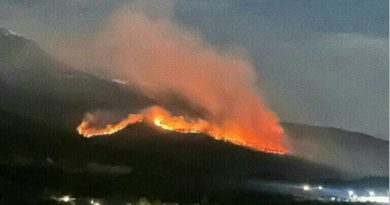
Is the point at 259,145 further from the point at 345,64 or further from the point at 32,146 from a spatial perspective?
the point at 32,146

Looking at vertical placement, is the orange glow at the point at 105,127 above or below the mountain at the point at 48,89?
below

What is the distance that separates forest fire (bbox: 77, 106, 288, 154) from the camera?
9.73ft

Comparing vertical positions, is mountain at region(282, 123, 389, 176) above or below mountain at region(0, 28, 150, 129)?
below

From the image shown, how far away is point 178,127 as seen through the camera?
9.95ft

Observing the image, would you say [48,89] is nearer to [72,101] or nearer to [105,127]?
[72,101]

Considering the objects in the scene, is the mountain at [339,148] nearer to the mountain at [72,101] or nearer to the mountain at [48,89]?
the mountain at [72,101]

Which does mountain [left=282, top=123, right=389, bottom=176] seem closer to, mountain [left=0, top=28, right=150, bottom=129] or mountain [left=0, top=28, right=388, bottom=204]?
mountain [left=0, top=28, right=388, bottom=204]

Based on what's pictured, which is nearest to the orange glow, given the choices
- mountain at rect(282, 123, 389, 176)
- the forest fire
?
the forest fire

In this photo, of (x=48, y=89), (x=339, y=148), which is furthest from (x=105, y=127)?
(x=339, y=148)

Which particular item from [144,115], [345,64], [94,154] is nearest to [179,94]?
[144,115]

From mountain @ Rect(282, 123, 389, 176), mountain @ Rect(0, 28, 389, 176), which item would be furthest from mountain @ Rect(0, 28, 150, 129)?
→ mountain @ Rect(282, 123, 389, 176)

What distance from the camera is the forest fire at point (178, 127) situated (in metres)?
2.96

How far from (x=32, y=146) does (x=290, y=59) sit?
0.89 m

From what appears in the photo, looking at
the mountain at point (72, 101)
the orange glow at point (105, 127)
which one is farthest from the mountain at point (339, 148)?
the orange glow at point (105, 127)
